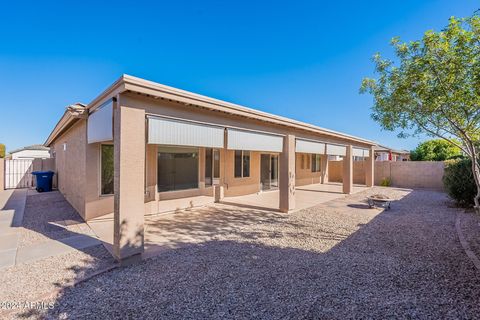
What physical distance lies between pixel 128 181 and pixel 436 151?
26872 mm

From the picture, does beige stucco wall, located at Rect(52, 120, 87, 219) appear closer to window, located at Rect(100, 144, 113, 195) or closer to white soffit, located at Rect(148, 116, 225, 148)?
window, located at Rect(100, 144, 113, 195)

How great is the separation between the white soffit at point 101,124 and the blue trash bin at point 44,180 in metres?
9.57

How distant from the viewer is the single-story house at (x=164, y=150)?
443 centimetres

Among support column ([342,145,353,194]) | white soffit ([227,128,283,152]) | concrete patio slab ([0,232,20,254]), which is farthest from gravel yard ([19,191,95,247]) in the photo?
support column ([342,145,353,194])

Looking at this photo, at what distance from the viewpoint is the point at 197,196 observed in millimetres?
9961

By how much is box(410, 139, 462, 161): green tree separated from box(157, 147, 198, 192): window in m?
22.6

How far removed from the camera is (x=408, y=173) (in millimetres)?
17109

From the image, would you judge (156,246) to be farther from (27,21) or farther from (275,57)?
(275,57)

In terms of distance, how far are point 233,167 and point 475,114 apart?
895 cm

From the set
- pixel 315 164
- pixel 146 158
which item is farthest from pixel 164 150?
pixel 315 164

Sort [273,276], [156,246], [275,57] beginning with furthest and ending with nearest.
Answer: [275,57] → [156,246] → [273,276]

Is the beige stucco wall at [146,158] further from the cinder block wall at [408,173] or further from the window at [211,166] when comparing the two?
the cinder block wall at [408,173]

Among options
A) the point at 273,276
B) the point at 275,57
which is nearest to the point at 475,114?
the point at 273,276

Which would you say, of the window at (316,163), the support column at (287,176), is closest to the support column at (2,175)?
the support column at (287,176)
